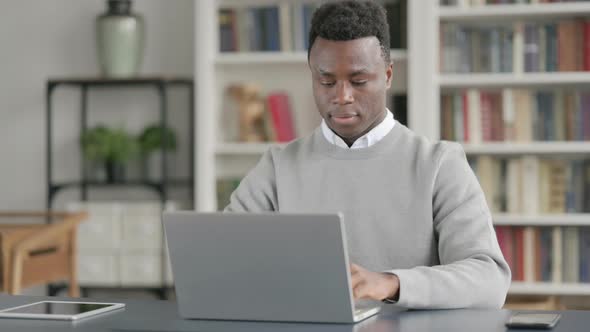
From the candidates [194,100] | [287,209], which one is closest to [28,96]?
[194,100]

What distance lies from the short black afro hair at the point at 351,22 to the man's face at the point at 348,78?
13 millimetres

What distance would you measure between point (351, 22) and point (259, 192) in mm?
434

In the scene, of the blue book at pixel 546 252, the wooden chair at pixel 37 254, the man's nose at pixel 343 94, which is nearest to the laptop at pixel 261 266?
the man's nose at pixel 343 94

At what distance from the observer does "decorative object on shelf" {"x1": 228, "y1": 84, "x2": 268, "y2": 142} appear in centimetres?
421

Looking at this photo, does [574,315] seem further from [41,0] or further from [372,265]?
[41,0]

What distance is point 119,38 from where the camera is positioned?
434cm

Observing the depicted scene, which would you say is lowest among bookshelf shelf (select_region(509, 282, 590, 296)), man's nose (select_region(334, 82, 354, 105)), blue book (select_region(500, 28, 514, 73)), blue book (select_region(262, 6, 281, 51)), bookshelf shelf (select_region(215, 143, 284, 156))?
bookshelf shelf (select_region(509, 282, 590, 296))

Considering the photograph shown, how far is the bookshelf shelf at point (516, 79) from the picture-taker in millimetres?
3900

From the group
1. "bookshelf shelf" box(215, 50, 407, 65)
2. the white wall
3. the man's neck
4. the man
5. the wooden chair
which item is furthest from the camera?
the white wall

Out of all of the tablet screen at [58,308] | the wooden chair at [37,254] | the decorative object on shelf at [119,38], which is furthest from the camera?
the decorative object on shelf at [119,38]

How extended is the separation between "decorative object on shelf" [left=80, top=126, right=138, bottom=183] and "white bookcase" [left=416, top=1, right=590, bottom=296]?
53.0 inches

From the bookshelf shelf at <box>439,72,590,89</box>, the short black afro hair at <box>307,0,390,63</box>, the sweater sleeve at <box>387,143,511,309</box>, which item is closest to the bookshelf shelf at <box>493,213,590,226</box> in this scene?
the bookshelf shelf at <box>439,72,590,89</box>

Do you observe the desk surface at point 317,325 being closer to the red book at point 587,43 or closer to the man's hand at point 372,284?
the man's hand at point 372,284

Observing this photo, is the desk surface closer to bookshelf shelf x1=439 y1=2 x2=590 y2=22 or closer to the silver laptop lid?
the silver laptop lid
